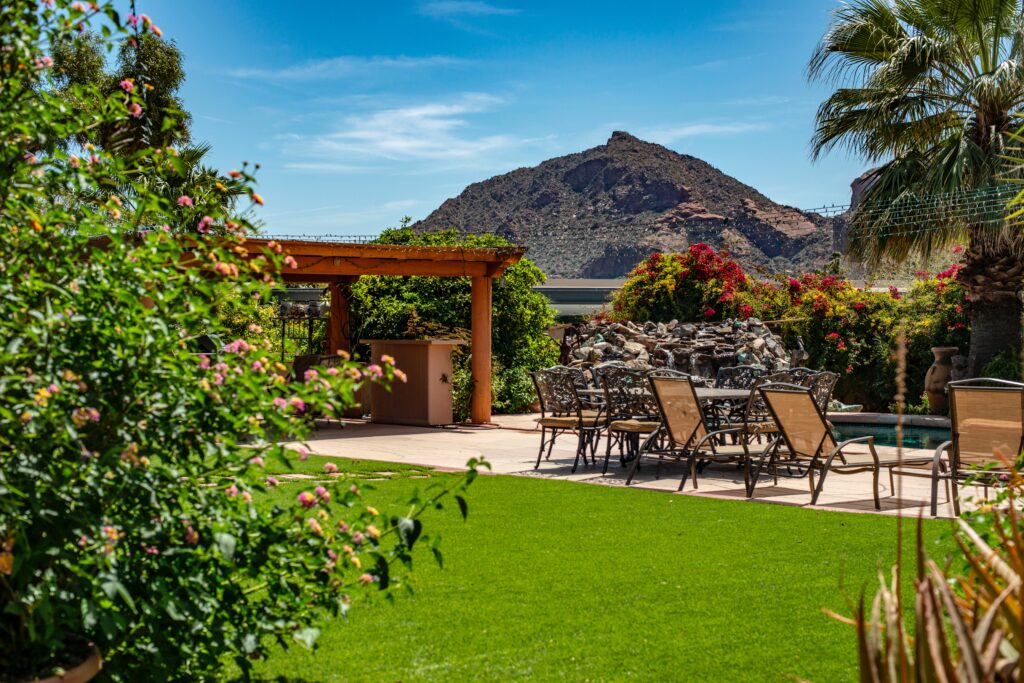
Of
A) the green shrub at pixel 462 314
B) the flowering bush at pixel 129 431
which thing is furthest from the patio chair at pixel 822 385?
the green shrub at pixel 462 314

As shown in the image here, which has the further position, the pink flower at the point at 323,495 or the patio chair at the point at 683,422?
the patio chair at the point at 683,422

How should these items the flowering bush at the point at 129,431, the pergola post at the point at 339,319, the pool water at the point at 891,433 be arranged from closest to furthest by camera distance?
1. the flowering bush at the point at 129,431
2. the pool water at the point at 891,433
3. the pergola post at the point at 339,319

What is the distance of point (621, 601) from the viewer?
185 inches

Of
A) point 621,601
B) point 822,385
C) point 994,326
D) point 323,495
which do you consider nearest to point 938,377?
point 994,326

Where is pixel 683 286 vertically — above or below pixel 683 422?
above

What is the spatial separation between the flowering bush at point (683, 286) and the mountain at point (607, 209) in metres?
41.2

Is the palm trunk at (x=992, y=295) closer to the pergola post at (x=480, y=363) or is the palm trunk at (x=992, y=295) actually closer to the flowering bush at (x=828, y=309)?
the flowering bush at (x=828, y=309)

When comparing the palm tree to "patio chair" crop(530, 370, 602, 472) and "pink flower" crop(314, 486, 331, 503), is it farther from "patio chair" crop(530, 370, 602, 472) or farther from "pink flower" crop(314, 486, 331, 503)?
"pink flower" crop(314, 486, 331, 503)

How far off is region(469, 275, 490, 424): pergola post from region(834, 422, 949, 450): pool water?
5134 millimetres

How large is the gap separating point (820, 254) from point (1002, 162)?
137 ft

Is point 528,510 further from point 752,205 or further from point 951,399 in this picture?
point 752,205

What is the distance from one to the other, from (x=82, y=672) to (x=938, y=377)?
17.2 meters

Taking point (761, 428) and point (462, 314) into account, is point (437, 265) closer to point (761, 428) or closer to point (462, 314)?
point (462, 314)

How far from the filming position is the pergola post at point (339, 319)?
56.6 feet
